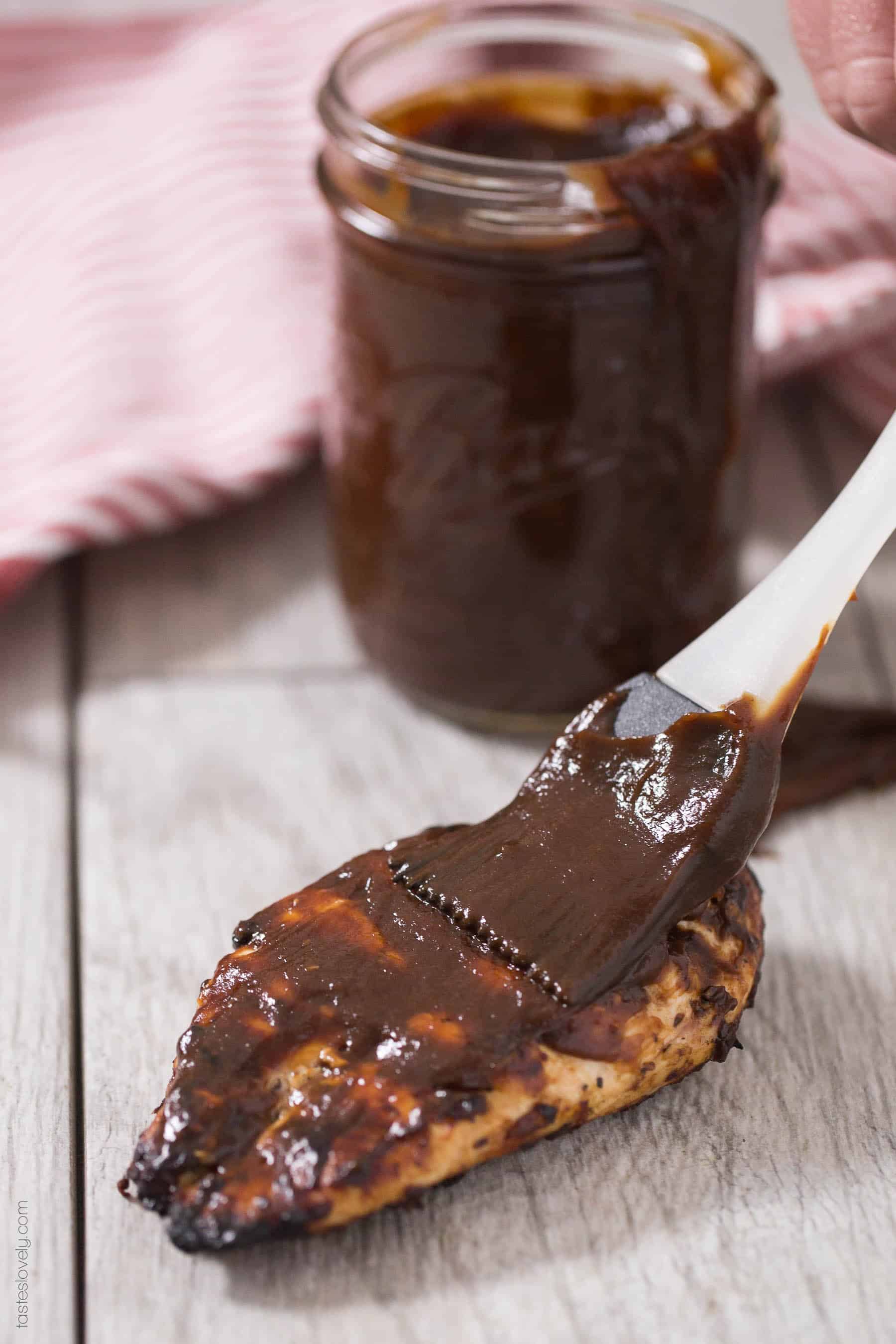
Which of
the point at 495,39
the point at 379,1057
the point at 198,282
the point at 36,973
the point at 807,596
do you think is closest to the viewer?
the point at 379,1057

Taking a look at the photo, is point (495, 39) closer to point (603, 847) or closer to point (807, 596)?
→ point (807, 596)

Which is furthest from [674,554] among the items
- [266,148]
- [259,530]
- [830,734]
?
[266,148]

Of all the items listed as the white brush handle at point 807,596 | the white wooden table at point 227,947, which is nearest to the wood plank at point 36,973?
the white wooden table at point 227,947

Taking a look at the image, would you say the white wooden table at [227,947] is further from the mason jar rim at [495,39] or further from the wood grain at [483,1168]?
the mason jar rim at [495,39]

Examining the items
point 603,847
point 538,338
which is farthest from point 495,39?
point 603,847

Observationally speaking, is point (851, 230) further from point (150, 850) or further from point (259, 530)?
point (150, 850)

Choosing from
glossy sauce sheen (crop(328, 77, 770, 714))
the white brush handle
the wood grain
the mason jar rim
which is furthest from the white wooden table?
the mason jar rim
